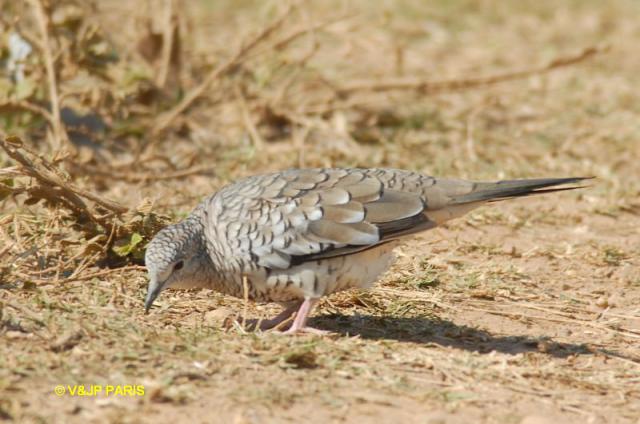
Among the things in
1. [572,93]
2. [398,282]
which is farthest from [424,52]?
[398,282]

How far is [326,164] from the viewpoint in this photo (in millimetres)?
8180

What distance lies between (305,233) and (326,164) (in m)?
3.25

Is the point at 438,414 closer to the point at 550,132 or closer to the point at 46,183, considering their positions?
the point at 46,183

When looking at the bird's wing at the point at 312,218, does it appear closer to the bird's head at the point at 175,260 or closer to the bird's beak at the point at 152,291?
the bird's head at the point at 175,260

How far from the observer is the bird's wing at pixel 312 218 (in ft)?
16.2

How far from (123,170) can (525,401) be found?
4.15m

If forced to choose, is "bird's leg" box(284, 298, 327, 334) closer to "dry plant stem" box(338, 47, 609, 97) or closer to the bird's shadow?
the bird's shadow

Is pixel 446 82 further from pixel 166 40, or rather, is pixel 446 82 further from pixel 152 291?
pixel 152 291

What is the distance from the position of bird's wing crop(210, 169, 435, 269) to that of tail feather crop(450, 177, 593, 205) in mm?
240

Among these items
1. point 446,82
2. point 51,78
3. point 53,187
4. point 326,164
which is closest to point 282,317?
point 53,187

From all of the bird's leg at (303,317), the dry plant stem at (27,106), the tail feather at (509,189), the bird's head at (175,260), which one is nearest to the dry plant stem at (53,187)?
the bird's head at (175,260)

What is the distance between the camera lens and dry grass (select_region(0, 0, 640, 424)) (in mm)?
4430

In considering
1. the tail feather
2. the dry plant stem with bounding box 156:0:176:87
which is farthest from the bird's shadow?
the dry plant stem with bounding box 156:0:176:87

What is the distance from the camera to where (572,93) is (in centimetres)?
1060
